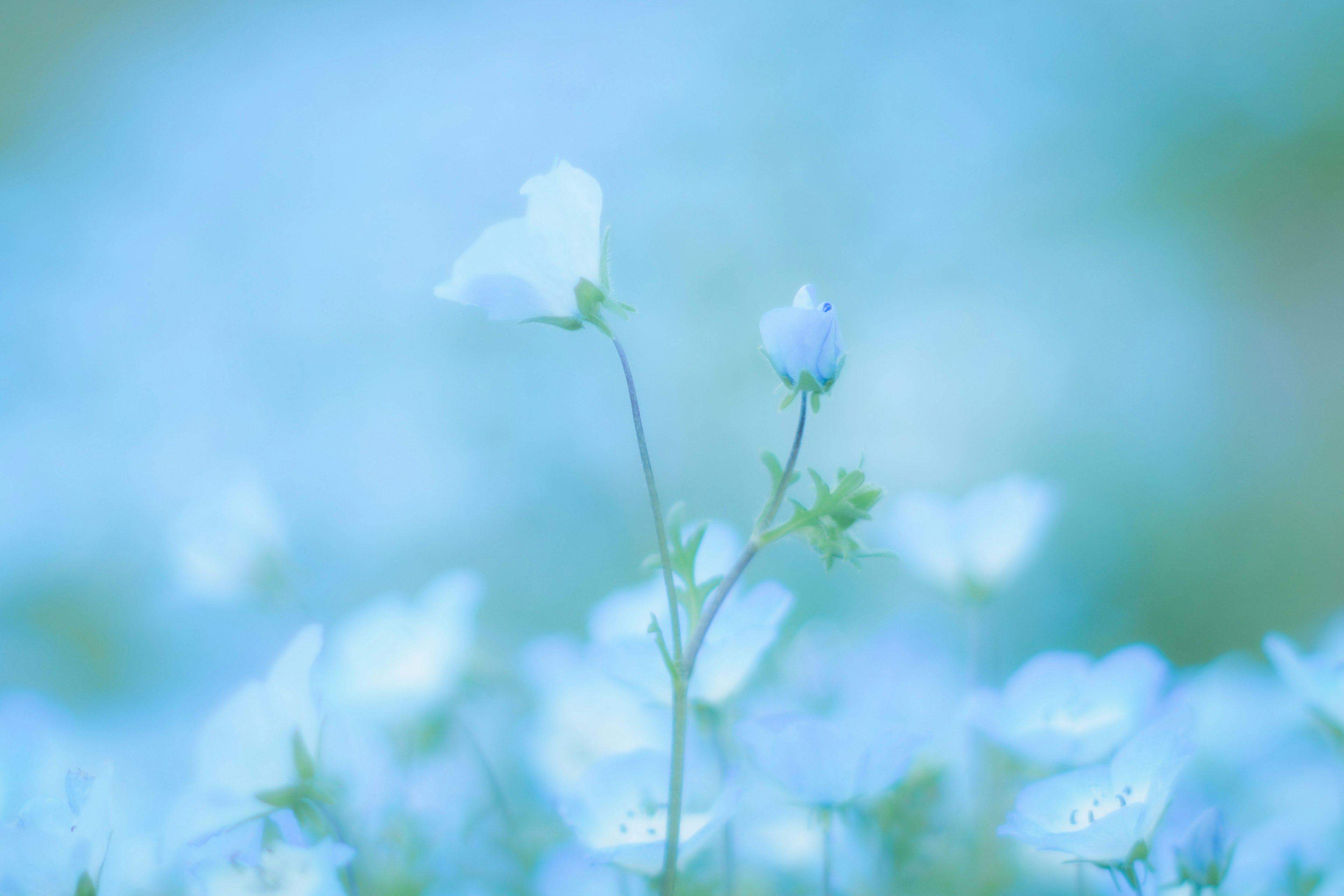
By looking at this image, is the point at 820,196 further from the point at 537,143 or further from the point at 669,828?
the point at 669,828

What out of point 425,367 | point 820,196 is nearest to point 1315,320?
point 820,196

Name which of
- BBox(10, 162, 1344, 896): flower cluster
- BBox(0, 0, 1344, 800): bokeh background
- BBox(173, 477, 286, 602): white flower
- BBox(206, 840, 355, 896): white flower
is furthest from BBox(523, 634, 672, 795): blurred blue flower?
BBox(0, 0, 1344, 800): bokeh background

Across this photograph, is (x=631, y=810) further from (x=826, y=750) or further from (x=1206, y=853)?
(x=1206, y=853)

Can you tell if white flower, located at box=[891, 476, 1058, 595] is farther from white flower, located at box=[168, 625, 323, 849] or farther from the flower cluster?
white flower, located at box=[168, 625, 323, 849]

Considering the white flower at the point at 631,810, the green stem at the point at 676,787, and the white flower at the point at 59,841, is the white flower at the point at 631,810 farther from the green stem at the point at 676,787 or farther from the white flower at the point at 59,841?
the white flower at the point at 59,841

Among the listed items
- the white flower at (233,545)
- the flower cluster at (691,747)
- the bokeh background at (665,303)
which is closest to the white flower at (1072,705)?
the flower cluster at (691,747)

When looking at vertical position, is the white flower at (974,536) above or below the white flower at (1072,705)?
above
